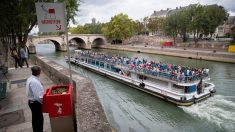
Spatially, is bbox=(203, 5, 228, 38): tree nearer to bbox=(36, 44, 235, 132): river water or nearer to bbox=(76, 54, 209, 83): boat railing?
bbox=(36, 44, 235, 132): river water

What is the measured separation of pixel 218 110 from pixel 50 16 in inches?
549

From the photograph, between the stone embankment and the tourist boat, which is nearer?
the tourist boat

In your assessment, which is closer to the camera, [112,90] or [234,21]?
[112,90]

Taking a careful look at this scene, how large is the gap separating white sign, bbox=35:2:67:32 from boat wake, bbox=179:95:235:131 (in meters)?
11.9

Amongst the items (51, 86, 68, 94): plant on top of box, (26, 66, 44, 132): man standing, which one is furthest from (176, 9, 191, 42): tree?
(26, 66, 44, 132): man standing

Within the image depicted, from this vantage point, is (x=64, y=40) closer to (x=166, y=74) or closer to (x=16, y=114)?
Result: (x=166, y=74)

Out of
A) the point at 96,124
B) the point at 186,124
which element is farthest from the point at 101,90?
the point at 96,124

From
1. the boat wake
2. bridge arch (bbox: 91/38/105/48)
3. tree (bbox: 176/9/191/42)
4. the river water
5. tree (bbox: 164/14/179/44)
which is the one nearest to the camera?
the river water

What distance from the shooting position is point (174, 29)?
2089 inches

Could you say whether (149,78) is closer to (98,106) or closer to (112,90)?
(112,90)

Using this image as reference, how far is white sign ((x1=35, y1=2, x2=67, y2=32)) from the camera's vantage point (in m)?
4.50

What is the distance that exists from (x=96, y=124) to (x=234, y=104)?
14743 mm

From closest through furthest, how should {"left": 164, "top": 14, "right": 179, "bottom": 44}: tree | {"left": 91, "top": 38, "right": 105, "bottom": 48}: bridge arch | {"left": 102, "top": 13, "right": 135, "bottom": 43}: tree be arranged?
{"left": 164, "top": 14, "right": 179, "bottom": 44}: tree → {"left": 102, "top": 13, "right": 135, "bottom": 43}: tree → {"left": 91, "top": 38, "right": 105, "bottom": 48}: bridge arch

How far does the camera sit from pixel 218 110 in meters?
14.2
